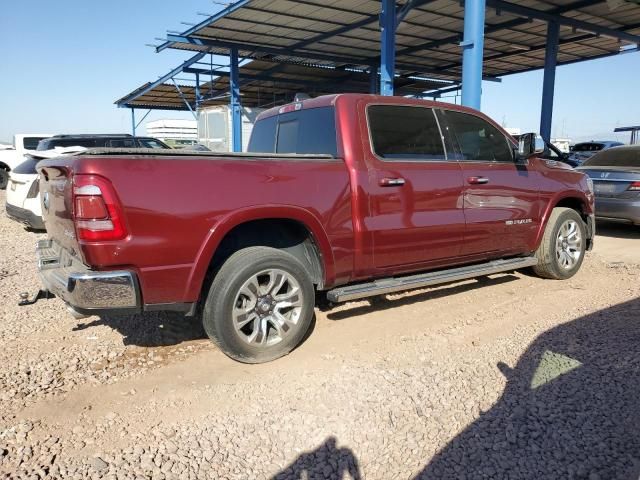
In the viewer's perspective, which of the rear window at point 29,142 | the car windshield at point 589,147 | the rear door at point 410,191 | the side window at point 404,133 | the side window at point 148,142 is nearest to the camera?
the rear door at point 410,191

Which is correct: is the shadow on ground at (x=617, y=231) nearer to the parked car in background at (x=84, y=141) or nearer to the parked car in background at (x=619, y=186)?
the parked car in background at (x=619, y=186)

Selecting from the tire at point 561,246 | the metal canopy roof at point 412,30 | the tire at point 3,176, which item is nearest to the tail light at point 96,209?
the tire at point 561,246

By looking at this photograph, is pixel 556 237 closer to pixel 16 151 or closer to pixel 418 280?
A: pixel 418 280

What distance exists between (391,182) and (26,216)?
261 inches

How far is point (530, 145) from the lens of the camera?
515 centimetres

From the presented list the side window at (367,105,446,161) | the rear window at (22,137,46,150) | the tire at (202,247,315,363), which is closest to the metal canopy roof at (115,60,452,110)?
the rear window at (22,137,46,150)

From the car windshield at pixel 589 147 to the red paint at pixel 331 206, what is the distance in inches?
699

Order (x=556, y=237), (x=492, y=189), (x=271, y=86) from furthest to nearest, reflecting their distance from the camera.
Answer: (x=271, y=86), (x=556, y=237), (x=492, y=189)

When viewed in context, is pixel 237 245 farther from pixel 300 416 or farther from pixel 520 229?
pixel 520 229

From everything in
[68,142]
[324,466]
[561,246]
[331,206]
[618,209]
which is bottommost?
[324,466]

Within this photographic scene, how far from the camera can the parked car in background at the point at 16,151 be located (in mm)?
16781

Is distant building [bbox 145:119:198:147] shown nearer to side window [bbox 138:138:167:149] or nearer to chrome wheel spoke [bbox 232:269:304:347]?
side window [bbox 138:138:167:149]

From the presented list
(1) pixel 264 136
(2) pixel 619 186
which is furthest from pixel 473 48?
(1) pixel 264 136

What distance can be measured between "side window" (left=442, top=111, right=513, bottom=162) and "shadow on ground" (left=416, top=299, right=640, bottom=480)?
1.94 m
